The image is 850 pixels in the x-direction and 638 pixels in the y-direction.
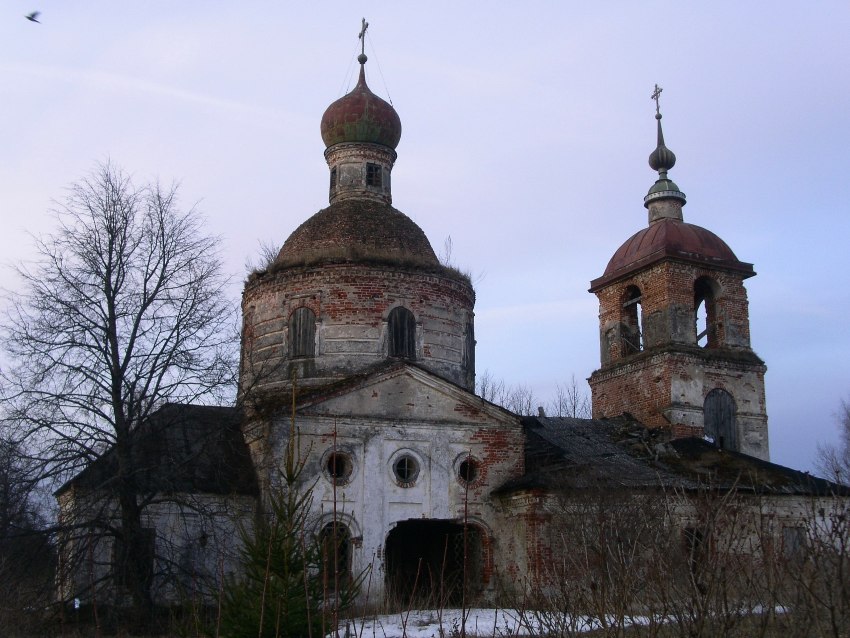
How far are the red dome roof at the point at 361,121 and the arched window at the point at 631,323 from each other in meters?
7.30

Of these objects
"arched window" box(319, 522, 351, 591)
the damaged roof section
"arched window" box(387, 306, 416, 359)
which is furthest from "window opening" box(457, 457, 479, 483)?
"arched window" box(387, 306, 416, 359)

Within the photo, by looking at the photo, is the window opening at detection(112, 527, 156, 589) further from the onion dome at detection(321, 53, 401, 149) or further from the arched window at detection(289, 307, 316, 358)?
Answer: the onion dome at detection(321, 53, 401, 149)

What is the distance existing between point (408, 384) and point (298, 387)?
2.57 meters

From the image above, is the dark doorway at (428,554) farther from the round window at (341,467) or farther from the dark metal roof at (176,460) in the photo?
the dark metal roof at (176,460)

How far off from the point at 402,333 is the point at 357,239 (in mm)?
2305

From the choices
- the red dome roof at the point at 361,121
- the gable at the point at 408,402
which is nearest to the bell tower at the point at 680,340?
the gable at the point at 408,402

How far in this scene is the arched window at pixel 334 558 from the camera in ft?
20.8

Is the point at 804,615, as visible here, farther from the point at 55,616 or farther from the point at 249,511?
the point at 249,511

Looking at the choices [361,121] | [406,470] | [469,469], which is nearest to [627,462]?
[469,469]

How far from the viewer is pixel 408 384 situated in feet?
60.5

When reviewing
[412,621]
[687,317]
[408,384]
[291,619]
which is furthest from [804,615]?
[687,317]

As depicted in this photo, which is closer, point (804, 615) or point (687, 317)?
point (804, 615)

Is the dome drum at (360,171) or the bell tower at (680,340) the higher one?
the dome drum at (360,171)

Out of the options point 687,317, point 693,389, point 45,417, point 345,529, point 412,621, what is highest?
point 687,317
